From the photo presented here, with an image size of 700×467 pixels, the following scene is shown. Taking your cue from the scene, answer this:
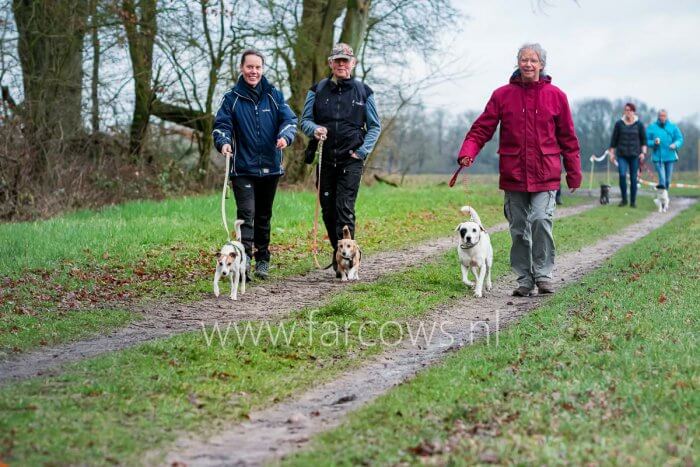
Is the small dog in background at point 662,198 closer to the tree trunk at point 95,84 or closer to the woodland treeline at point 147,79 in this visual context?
the woodland treeline at point 147,79

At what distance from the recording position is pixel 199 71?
830 inches

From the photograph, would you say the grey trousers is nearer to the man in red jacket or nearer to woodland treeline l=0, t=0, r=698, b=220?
the man in red jacket

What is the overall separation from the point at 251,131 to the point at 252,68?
69 cm

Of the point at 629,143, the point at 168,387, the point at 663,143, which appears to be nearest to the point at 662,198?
the point at 663,143

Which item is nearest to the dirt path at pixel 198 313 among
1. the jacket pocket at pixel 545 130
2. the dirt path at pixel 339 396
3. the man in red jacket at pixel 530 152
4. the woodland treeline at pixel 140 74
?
the dirt path at pixel 339 396

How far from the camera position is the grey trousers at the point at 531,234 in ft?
28.4

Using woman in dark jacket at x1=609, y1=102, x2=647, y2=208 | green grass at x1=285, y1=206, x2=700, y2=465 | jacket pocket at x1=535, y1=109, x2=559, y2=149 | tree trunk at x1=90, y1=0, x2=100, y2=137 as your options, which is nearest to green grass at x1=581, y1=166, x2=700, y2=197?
woman in dark jacket at x1=609, y1=102, x2=647, y2=208

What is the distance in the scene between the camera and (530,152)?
333 inches

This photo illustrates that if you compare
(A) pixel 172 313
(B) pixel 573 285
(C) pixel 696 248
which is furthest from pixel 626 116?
(A) pixel 172 313

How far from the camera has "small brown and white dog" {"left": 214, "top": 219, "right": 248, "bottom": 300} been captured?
8.24 m

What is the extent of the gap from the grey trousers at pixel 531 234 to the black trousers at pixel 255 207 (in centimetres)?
272

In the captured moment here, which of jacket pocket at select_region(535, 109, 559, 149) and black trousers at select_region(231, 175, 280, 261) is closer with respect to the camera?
jacket pocket at select_region(535, 109, 559, 149)

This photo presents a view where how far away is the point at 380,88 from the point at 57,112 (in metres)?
11.0

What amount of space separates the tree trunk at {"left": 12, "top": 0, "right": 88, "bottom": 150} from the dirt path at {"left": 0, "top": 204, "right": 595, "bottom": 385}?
941cm
